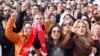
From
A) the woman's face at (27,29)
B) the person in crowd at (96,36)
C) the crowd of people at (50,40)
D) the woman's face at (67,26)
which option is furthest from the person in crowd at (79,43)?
the woman's face at (27,29)

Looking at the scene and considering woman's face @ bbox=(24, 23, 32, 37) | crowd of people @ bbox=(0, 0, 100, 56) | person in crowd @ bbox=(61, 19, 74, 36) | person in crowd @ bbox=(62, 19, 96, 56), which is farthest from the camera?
person in crowd @ bbox=(61, 19, 74, 36)

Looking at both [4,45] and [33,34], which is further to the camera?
[4,45]

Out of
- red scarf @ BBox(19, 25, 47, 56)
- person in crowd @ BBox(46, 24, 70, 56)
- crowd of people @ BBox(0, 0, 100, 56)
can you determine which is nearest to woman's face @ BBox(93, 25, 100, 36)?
crowd of people @ BBox(0, 0, 100, 56)

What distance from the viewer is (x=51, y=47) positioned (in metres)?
8.23

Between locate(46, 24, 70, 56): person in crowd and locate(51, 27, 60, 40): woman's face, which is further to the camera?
locate(51, 27, 60, 40): woman's face

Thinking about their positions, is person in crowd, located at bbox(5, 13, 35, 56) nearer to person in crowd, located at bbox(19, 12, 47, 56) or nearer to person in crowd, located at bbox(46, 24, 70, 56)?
person in crowd, located at bbox(19, 12, 47, 56)

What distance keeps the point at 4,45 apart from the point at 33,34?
0.86 meters

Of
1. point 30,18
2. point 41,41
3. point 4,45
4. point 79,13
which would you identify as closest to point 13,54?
point 4,45

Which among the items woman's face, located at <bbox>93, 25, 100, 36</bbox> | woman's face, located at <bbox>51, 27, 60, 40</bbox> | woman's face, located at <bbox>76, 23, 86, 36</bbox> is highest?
woman's face, located at <bbox>76, 23, 86, 36</bbox>

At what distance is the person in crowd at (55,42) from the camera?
8.13m

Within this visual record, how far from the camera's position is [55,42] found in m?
8.32

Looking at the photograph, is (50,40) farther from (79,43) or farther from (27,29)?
(79,43)

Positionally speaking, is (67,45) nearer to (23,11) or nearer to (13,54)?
(13,54)

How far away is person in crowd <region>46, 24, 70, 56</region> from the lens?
320 inches
